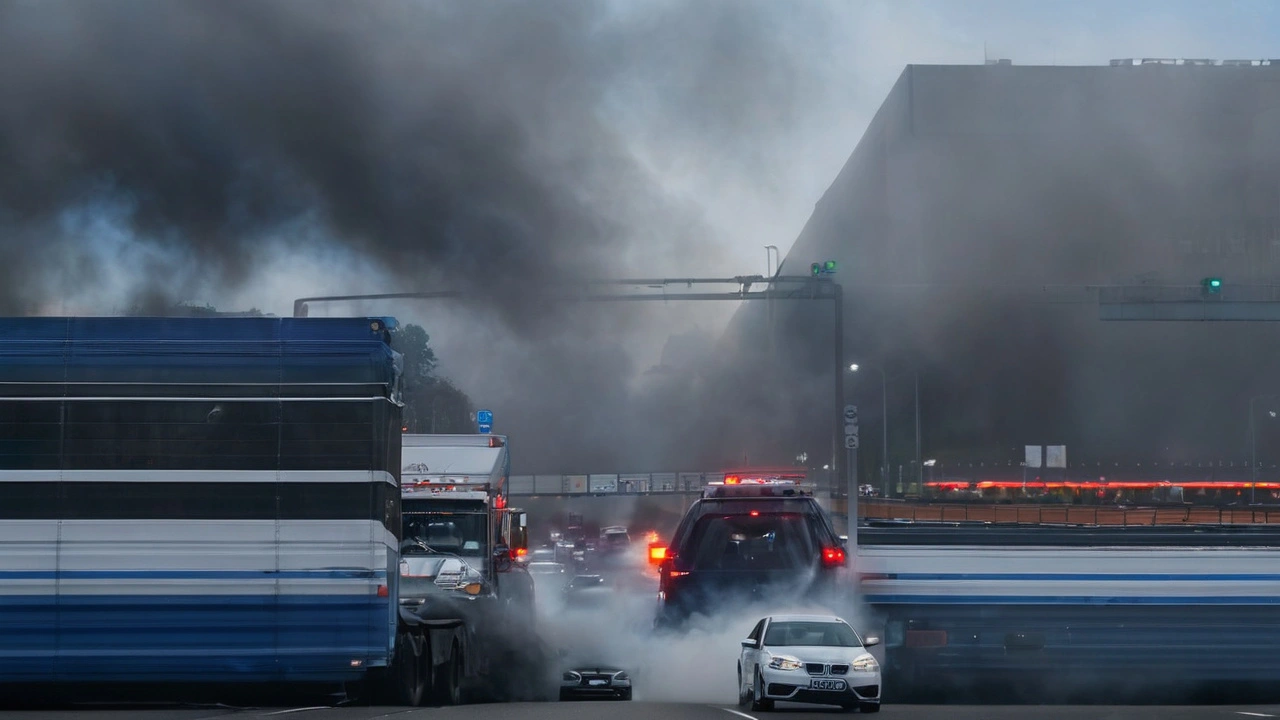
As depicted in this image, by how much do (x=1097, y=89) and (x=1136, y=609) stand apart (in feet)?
165

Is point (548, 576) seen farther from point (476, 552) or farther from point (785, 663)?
point (785, 663)

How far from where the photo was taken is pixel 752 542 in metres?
14.7

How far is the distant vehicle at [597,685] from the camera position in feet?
51.0

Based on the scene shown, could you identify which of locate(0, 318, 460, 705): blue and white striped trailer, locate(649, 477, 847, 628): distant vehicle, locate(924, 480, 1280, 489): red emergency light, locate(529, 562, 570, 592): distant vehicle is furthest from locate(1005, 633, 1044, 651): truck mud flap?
locate(924, 480, 1280, 489): red emergency light

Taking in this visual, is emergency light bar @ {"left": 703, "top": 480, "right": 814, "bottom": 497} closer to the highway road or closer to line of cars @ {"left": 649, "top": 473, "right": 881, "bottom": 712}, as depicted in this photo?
line of cars @ {"left": 649, "top": 473, "right": 881, "bottom": 712}

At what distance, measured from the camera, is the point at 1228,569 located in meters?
14.1

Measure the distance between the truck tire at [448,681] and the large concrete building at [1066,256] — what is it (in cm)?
4486

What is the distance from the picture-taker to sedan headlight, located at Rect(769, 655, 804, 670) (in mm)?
12845

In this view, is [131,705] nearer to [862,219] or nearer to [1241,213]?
[1241,213]

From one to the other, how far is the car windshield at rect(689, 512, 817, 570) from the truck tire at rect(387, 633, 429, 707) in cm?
327

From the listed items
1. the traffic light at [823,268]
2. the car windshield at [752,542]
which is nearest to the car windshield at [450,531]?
the car windshield at [752,542]

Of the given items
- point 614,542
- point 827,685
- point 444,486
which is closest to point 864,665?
point 827,685

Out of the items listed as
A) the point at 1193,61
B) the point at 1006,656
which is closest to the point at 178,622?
the point at 1006,656

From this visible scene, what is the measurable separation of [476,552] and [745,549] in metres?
6.23
